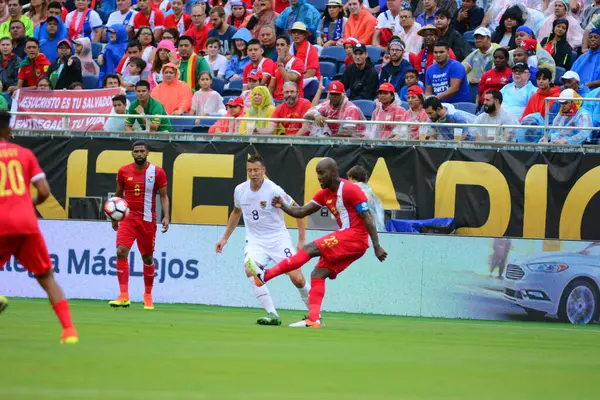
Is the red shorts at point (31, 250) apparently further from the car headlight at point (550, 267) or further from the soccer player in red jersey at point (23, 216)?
the car headlight at point (550, 267)

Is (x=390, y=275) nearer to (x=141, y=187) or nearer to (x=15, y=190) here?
(x=141, y=187)

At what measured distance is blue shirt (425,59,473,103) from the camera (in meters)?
19.5

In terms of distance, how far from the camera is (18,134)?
20.5 m

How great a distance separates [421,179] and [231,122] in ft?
12.2

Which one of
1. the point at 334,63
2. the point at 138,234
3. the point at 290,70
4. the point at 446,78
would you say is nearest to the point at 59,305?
the point at 138,234

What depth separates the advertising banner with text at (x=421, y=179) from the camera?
60.5 ft

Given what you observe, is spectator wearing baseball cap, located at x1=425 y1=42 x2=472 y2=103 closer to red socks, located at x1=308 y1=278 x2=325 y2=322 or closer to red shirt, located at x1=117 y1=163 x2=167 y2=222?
red shirt, located at x1=117 y1=163 x2=167 y2=222

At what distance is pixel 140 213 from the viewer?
16.7 meters

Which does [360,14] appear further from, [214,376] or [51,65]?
[214,376]

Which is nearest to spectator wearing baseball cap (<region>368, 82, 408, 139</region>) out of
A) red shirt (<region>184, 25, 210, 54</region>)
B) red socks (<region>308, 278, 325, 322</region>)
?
red shirt (<region>184, 25, 210, 54</region>)

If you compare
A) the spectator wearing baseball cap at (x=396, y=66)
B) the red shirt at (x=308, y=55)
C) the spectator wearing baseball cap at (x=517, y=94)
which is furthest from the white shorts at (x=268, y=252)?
the red shirt at (x=308, y=55)

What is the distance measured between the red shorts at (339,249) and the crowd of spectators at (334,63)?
6.01 meters

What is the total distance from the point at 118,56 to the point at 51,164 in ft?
15.3

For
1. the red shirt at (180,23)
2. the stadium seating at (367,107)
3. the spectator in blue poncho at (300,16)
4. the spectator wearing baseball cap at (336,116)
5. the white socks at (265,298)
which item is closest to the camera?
the white socks at (265,298)
